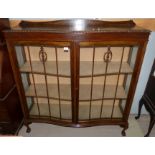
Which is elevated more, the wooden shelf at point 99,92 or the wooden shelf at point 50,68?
the wooden shelf at point 50,68

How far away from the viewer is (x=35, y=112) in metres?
2.20

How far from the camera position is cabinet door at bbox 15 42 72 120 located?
6.07ft

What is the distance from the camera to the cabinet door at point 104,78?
1.82 meters

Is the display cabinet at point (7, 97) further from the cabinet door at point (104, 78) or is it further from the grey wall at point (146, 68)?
the grey wall at point (146, 68)

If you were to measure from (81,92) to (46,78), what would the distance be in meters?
0.44

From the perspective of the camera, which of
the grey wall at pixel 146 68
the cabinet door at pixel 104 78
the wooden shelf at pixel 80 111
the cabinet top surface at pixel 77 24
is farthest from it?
the wooden shelf at pixel 80 111

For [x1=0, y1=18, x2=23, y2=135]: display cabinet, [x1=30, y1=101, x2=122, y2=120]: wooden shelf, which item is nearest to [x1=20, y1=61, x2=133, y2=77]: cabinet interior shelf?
[x1=0, y1=18, x2=23, y2=135]: display cabinet

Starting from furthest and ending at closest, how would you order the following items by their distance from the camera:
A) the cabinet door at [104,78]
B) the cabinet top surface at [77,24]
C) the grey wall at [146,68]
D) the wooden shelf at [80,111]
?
the wooden shelf at [80,111] → the grey wall at [146,68] → the cabinet door at [104,78] → the cabinet top surface at [77,24]

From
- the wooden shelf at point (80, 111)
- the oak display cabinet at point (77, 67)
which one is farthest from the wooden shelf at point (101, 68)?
the wooden shelf at point (80, 111)

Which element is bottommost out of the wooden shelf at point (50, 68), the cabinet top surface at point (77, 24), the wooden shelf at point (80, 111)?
the wooden shelf at point (80, 111)

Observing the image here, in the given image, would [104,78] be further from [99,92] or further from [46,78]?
[46,78]

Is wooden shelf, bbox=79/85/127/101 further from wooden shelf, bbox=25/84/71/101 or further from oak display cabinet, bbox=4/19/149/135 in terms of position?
wooden shelf, bbox=25/84/71/101

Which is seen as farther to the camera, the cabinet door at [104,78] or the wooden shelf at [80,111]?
the wooden shelf at [80,111]
